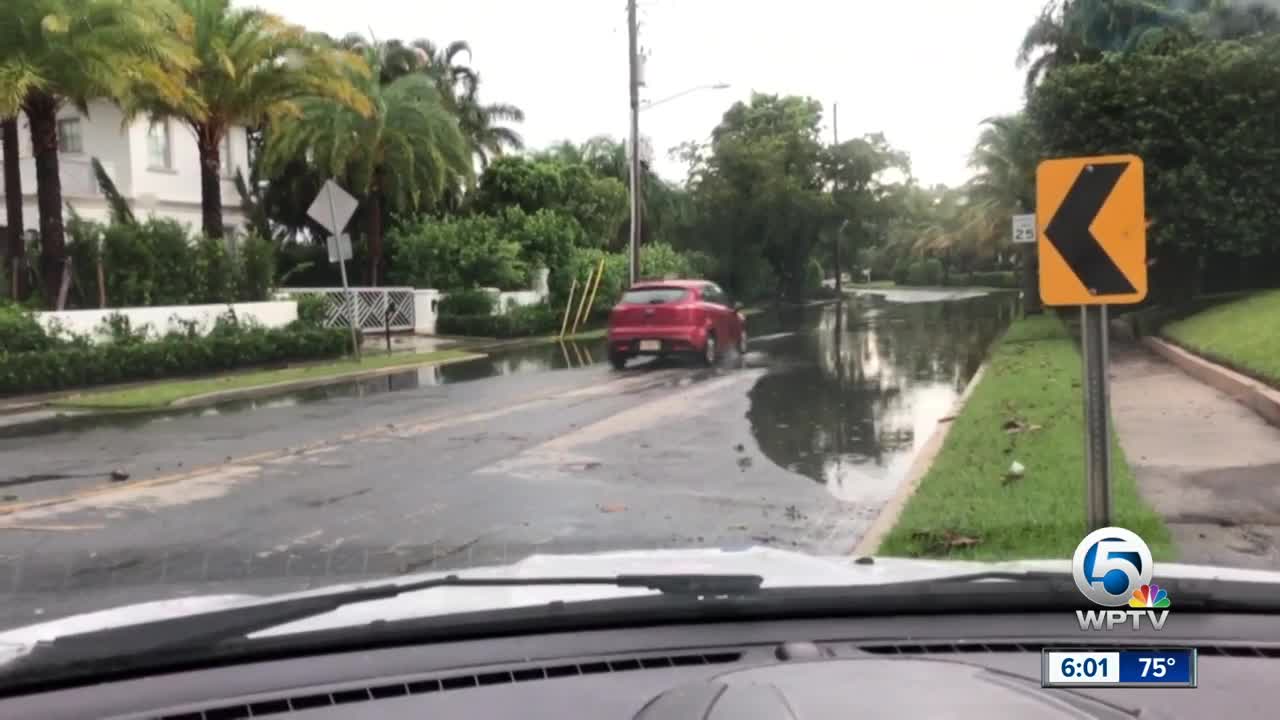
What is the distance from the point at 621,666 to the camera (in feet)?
9.64

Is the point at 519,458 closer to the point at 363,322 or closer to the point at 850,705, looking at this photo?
the point at 850,705

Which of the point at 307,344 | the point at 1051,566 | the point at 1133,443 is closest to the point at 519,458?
the point at 1133,443

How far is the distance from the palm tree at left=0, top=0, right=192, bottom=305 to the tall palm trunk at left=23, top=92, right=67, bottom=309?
0.02m

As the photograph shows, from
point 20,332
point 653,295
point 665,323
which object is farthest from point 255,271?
point 665,323

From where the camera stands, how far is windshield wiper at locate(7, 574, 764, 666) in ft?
9.43

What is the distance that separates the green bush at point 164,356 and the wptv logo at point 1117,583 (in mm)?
20214

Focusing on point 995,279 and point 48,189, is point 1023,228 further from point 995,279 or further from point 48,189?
point 995,279

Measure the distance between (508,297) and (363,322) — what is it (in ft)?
14.6

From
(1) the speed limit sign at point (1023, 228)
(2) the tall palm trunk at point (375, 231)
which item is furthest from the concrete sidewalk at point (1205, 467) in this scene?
(2) the tall palm trunk at point (375, 231)

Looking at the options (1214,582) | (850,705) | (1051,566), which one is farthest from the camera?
(1051,566)

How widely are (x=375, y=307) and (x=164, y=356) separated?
12.7 meters

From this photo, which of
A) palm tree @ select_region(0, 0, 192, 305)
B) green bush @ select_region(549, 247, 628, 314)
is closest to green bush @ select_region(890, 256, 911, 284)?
green bush @ select_region(549, 247, 628, 314)

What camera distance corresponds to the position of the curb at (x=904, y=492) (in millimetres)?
8054

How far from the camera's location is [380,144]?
35.0 meters
